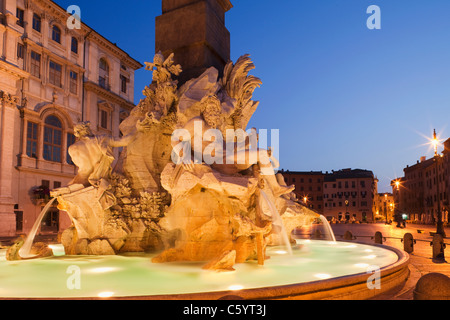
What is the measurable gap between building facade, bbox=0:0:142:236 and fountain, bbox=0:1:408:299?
17.2m

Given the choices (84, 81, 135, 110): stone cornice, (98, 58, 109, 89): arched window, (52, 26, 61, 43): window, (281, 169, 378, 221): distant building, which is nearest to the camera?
(52, 26, 61, 43): window

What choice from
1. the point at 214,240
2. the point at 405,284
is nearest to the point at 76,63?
the point at 214,240

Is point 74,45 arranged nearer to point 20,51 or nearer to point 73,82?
point 73,82

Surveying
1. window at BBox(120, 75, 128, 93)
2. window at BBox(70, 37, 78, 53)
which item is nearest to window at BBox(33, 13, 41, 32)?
window at BBox(70, 37, 78, 53)

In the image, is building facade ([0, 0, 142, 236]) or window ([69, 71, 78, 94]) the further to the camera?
window ([69, 71, 78, 94])

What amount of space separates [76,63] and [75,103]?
3484 millimetres

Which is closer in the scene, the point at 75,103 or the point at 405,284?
the point at 405,284

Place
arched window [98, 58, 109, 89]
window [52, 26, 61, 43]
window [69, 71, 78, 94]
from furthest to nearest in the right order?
arched window [98, 58, 109, 89] < window [69, 71, 78, 94] < window [52, 26, 61, 43]

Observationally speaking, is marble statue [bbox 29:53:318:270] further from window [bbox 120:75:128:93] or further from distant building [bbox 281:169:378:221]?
distant building [bbox 281:169:378:221]

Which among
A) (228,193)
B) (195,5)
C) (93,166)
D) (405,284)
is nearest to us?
(405,284)

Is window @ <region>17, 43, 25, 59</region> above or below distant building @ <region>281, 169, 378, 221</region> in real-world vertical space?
above

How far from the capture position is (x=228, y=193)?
21.7ft

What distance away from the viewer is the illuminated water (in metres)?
4.62
